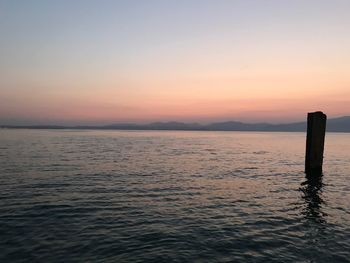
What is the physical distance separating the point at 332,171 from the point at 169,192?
19953 millimetres

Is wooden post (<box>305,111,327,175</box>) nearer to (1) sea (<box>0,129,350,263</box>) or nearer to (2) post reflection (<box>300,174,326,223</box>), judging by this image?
(2) post reflection (<box>300,174,326,223</box>)

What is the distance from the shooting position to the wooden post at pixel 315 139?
2864 cm

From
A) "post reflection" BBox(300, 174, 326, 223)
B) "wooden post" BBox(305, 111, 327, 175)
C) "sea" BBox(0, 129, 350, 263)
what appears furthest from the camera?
"wooden post" BBox(305, 111, 327, 175)

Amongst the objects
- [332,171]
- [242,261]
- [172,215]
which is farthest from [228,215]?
[332,171]

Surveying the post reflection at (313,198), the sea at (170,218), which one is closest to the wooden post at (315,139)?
the post reflection at (313,198)

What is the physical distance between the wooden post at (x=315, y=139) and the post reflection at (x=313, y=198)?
96cm

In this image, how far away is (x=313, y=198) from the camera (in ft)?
66.9

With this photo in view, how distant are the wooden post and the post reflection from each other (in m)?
0.96

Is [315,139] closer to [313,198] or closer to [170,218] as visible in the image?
[313,198]

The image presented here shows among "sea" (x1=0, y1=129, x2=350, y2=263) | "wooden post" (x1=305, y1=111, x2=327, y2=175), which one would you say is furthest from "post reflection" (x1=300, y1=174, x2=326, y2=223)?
"wooden post" (x1=305, y1=111, x2=327, y2=175)

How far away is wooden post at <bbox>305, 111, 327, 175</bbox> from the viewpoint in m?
28.6

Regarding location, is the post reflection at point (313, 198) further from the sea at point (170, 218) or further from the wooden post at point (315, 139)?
the wooden post at point (315, 139)

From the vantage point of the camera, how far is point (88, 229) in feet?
43.1

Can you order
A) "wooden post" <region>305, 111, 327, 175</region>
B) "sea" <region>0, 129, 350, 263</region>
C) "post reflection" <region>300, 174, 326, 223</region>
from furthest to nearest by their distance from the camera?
"wooden post" <region>305, 111, 327, 175</region> < "post reflection" <region>300, 174, 326, 223</region> < "sea" <region>0, 129, 350, 263</region>
